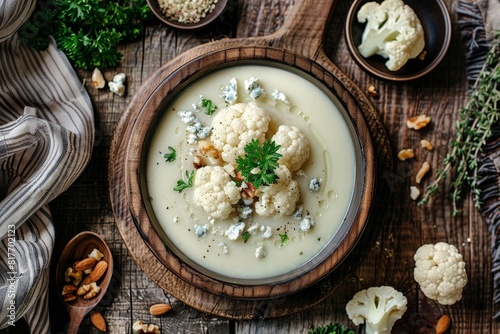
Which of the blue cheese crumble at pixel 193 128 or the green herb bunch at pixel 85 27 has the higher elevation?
the green herb bunch at pixel 85 27

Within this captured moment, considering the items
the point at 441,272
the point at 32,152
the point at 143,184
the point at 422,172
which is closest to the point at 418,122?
the point at 422,172

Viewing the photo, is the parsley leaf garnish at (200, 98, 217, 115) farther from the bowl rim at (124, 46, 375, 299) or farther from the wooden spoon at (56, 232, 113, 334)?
the wooden spoon at (56, 232, 113, 334)

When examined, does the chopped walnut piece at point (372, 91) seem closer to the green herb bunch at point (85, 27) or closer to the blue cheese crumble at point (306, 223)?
the blue cheese crumble at point (306, 223)

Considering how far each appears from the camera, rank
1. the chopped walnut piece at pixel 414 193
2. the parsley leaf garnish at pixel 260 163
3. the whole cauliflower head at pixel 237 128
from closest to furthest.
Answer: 1. the parsley leaf garnish at pixel 260 163
2. the whole cauliflower head at pixel 237 128
3. the chopped walnut piece at pixel 414 193

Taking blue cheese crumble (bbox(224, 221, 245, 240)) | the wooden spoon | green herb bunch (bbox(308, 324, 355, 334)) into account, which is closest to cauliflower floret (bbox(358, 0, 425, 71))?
blue cheese crumble (bbox(224, 221, 245, 240))

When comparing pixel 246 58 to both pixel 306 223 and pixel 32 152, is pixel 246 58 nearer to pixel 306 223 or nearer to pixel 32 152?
pixel 306 223

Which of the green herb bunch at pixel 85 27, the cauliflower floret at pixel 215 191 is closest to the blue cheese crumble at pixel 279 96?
the cauliflower floret at pixel 215 191

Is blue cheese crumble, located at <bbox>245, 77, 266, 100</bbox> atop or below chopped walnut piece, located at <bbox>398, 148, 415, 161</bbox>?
atop
